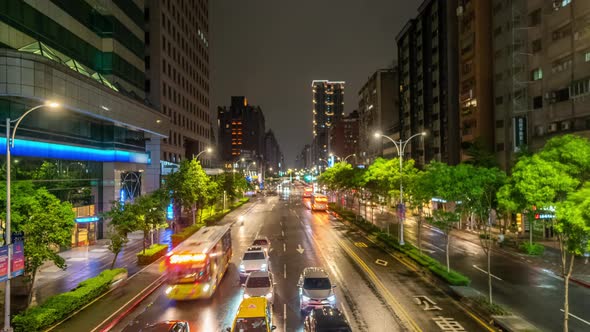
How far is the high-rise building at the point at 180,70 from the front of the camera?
78625 mm

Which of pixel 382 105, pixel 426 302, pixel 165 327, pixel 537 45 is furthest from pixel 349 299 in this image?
pixel 382 105

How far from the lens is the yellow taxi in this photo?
53.2ft

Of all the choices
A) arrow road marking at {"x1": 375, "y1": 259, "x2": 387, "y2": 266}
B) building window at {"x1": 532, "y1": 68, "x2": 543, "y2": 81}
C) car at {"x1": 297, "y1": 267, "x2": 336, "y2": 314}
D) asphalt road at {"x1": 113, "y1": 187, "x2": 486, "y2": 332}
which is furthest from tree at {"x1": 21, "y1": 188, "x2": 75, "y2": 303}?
building window at {"x1": 532, "y1": 68, "x2": 543, "y2": 81}

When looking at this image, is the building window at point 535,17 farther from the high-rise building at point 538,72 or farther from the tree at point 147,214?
the tree at point 147,214

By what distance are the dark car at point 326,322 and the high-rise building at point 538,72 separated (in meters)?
33.8

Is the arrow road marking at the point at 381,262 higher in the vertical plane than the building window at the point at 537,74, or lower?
lower

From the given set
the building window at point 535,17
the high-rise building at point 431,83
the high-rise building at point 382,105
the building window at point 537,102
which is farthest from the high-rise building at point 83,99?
the high-rise building at point 382,105

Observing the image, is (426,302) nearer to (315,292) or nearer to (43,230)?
(315,292)

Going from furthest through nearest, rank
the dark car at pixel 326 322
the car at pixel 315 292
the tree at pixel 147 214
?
the tree at pixel 147 214, the car at pixel 315 292, the dark car at pixel 326 322

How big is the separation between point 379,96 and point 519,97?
77182mm

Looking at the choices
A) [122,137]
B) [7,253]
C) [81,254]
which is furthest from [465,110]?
[7,253]

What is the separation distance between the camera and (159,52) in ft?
258

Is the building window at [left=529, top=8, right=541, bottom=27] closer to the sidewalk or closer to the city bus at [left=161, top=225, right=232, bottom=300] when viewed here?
the sidewalk

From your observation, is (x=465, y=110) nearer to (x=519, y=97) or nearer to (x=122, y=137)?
(x=519, y=97)
